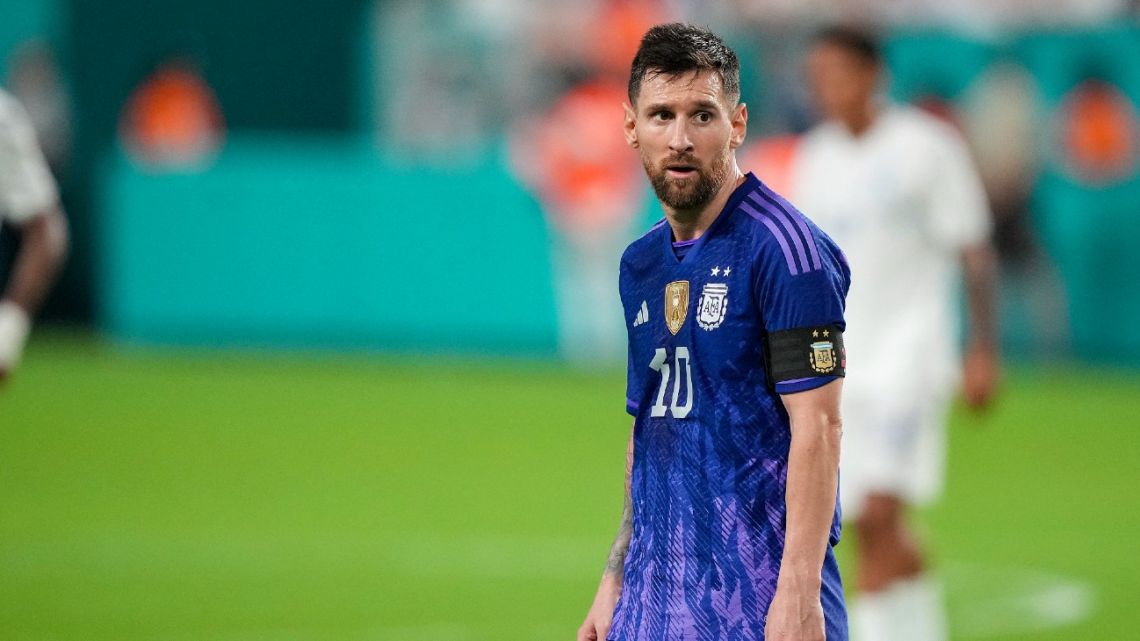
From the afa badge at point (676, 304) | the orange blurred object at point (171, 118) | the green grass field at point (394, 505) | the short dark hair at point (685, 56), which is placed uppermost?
the short dark hair at point (685, 56)

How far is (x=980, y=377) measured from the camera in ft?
26.8

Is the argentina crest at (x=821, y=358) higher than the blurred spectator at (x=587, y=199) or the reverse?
higher

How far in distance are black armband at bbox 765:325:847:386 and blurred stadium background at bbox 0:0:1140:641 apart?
495 centimetres

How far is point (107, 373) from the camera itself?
62.6 feet

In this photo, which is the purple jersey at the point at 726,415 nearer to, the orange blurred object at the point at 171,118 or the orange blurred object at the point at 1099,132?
the orange blurred object at the point at 1099,132

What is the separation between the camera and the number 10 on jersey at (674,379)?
13.9 feet

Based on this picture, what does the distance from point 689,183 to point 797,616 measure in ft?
3.07

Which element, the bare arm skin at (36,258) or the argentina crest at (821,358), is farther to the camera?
the bare arm skin at (36,258)

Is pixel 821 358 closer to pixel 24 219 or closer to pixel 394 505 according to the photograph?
pixel 24 219

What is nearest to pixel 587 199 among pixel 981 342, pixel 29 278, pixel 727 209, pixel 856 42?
pixel 981 342

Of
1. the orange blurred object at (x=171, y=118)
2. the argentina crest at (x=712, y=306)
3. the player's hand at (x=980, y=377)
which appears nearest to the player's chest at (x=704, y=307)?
the argentina crest at (x=712, y=306)

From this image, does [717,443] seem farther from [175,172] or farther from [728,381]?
[175,172]

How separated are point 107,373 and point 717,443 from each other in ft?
51.5

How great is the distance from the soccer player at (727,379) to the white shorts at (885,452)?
140 inches
